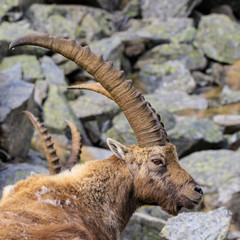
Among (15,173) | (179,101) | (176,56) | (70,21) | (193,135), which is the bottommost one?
(179,101)

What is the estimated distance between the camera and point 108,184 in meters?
5.99

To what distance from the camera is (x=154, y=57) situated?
30.0 meters

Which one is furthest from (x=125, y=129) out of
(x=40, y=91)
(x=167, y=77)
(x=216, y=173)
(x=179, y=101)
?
(x=167, y=77)

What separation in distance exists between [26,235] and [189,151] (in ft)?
44.7

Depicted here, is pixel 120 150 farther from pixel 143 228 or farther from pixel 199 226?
pixel 143 228

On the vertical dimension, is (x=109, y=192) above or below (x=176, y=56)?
above

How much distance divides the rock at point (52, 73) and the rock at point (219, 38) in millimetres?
12968

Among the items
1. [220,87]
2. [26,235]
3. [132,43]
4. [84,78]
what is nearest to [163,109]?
[84,78]

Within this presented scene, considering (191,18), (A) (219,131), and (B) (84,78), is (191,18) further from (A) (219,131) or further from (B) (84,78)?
(A) (219,131)

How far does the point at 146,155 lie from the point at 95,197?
1098 mm

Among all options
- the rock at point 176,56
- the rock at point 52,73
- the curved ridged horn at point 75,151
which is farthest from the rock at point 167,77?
the curved ridged horn at point 75,151

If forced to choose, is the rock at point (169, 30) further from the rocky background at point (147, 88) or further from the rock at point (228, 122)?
the rock at point (228, 122)

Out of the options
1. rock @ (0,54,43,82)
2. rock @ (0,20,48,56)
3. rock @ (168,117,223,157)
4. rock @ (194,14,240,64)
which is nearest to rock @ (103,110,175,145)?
rock @ (168,117,223,157)

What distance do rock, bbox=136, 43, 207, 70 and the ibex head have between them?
23.2 meters
